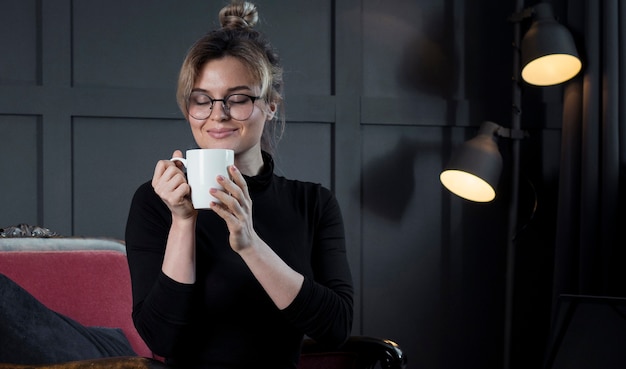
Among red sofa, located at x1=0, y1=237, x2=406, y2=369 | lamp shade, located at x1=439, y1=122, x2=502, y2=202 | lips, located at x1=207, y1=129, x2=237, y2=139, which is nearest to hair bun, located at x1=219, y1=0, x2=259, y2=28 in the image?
lips, located at x1=207, y1=129, x2=237, y2=139

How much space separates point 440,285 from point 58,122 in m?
1.47

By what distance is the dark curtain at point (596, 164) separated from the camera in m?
2.70

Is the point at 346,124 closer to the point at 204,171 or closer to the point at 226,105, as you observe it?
the point at 226,105

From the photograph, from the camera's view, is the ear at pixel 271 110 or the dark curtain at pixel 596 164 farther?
the dark curtain at pixel 596 164

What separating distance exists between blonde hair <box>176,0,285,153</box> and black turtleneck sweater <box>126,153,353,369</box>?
0.18 meters

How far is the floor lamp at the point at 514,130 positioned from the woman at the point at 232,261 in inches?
49.0

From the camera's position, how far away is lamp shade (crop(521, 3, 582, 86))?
2.63 m

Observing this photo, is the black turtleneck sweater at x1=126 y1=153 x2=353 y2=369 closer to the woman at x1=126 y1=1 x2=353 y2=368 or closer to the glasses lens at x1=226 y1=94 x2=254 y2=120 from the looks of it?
the woman at x1=126 y1=1 x2=353 y2=368

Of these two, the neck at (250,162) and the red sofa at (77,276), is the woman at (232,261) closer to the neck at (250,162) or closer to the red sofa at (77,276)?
the neck at (250,162)

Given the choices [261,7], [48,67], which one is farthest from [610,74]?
[48,67]

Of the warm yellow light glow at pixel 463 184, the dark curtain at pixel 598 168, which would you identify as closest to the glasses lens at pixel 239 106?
the warm yellow light glow at pixel 463 184

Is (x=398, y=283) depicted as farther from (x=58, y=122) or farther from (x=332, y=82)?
(x=58, y=122)

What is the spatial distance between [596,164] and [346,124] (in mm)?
854

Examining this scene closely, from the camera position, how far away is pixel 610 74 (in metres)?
2.70
